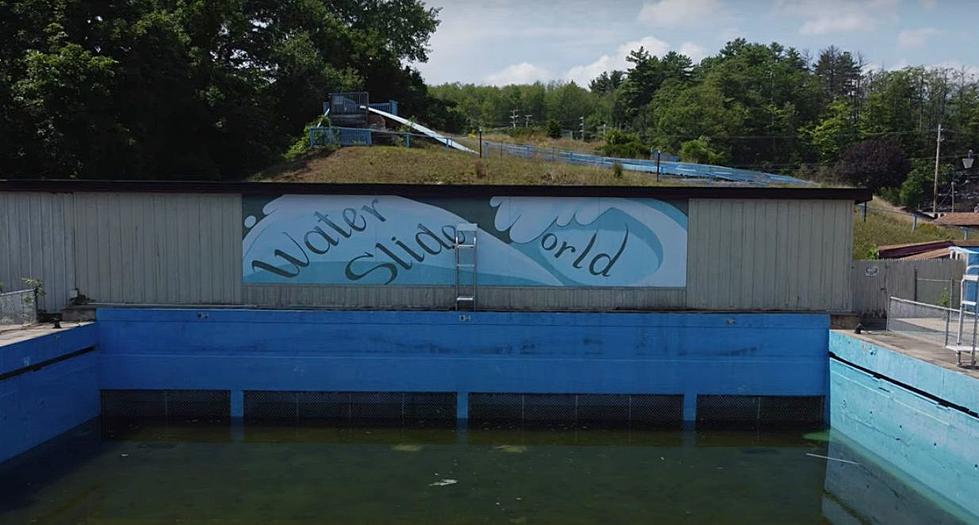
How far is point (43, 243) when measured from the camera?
16.1 meters

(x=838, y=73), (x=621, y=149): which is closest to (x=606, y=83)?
(x=838, y=73)

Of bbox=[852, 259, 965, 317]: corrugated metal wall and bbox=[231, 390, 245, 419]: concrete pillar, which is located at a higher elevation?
bbox=[852, 259, 965, 317]: corrugated metal wall

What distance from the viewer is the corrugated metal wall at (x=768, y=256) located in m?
16.0

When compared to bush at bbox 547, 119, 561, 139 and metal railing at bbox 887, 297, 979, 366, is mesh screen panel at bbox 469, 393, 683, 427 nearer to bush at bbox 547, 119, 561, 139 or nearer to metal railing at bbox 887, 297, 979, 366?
metal railing at bbox 887, 297, 979, 366

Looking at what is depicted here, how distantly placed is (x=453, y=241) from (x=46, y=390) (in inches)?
307

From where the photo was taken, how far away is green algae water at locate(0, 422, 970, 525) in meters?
11.4

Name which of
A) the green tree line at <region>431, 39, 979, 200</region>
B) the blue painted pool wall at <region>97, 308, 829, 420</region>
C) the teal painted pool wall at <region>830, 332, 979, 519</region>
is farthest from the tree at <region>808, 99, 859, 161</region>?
the teal painted pool wall at <region>830, 332, 979, 519</region>

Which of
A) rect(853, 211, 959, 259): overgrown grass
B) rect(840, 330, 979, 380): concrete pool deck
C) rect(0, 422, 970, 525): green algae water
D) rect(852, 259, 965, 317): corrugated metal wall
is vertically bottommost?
rect(0, 422, 970, 525): green algae water

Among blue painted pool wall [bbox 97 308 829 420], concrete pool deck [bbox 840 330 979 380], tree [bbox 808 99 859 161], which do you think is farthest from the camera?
tree [bbox 808 99 859 161]

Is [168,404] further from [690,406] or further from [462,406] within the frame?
[690,406]

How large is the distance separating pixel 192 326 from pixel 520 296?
645 centimetres

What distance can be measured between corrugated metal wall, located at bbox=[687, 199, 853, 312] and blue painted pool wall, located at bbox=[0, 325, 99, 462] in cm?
1183

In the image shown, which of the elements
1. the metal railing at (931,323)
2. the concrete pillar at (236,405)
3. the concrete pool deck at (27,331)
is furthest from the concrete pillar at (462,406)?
the metal railing at (931,323)

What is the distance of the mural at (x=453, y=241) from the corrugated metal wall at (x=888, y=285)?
13.1 ft
